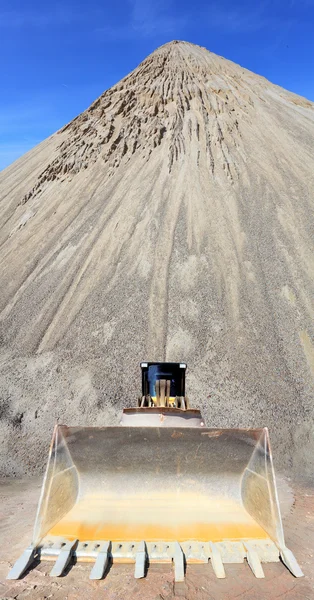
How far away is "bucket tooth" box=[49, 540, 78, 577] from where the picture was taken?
147 inches

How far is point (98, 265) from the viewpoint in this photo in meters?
14.5

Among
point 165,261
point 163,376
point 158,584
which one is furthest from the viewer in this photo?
point 165,261

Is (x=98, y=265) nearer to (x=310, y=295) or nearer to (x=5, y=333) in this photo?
(x=5, y=333)

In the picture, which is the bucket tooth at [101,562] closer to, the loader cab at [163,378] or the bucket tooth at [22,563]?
the bucket tooth at [22,563]

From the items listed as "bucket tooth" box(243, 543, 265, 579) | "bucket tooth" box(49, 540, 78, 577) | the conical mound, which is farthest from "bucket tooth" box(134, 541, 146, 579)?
the conical mound

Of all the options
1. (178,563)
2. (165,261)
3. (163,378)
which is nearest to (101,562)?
(178,563)

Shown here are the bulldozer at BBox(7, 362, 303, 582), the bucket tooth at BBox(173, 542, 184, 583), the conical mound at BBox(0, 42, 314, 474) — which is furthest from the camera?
the conical mound at BBox(0, 42, 314, 474)

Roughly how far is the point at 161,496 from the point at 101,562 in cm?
116

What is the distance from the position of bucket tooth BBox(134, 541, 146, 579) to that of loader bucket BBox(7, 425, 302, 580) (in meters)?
0.01

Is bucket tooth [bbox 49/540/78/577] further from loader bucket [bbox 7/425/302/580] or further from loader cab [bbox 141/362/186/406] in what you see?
loader cab [bbox 141/362/186/406]

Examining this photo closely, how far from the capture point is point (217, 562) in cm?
386

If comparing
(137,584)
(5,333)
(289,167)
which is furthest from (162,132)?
(137,584)

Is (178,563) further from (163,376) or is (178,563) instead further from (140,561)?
(163,376)

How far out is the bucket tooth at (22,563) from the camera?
3700 mm
